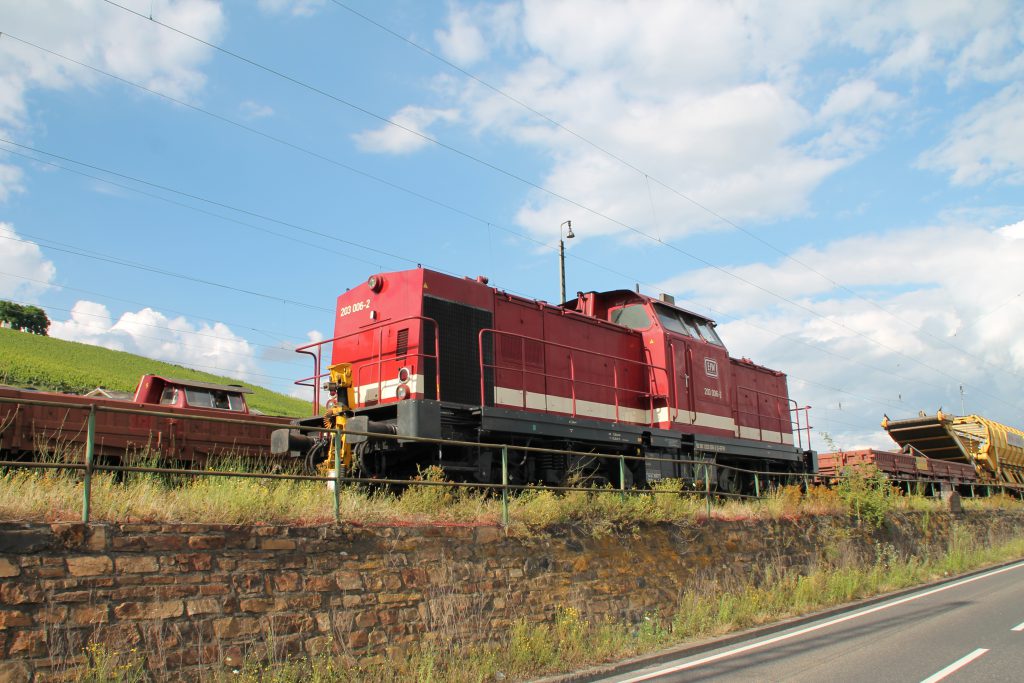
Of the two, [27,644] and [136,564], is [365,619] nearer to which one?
[136,564]

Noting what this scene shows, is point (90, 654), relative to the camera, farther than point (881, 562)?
No

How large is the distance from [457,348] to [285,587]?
483cm

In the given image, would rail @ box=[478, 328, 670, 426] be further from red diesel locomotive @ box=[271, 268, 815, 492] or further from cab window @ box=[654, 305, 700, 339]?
cab window @ box=[654, 305, 700, 339]

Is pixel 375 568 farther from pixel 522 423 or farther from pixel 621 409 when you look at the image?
pixel 621 409

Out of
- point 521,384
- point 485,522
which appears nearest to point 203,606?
point 485,522

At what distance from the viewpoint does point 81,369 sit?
44812mm

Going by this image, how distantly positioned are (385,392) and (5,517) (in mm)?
5476

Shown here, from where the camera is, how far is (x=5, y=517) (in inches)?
217

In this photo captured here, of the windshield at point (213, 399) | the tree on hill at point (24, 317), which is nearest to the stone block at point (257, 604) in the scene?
the windshield at point (213, 399)

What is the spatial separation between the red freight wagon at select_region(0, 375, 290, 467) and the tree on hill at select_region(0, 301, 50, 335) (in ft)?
207

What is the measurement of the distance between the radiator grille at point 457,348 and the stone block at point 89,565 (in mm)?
4998

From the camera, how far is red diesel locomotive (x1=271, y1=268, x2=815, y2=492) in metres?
9.97

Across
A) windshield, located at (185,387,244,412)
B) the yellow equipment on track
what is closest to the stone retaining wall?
windshield, located at (185,387,244,412)

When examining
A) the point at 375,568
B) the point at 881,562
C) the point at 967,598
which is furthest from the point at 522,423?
the point at 881,562
